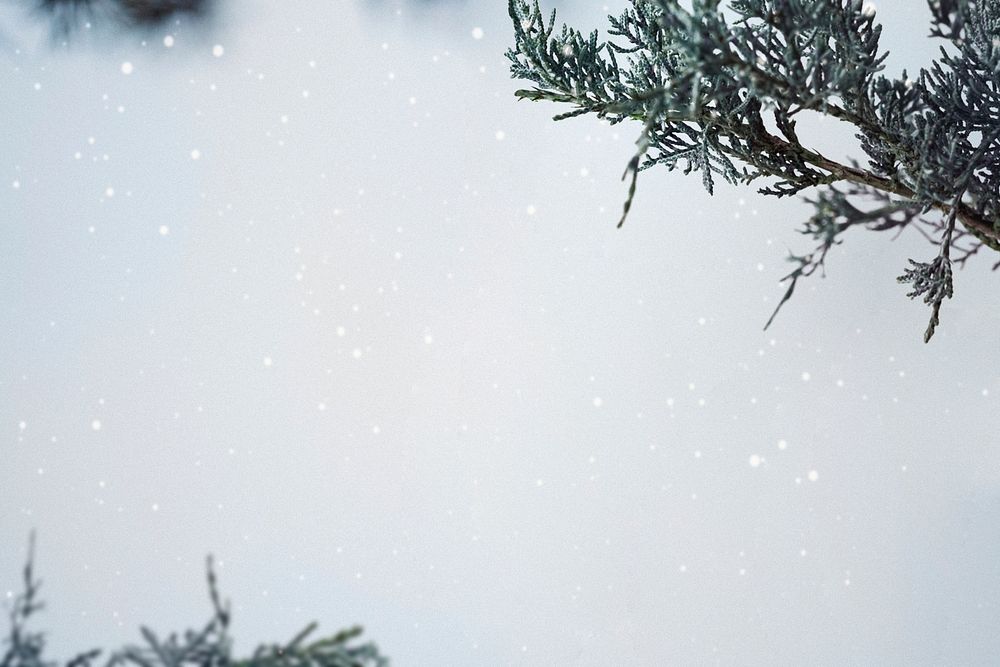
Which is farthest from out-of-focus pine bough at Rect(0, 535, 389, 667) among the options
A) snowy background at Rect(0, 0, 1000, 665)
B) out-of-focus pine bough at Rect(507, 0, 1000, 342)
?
snowy background at Rect(0, 0, 1000, 665)

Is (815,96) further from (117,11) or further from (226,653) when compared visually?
(117,11)

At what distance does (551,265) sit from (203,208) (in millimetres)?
546

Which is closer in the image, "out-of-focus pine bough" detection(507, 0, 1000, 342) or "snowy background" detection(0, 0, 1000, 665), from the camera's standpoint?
"out-of-focus pine bough" detection(507, 0, 1000, 342)

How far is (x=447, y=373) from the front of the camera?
1271 millimetres

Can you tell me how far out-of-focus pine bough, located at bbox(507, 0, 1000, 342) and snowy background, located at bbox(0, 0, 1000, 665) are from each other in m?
0.43

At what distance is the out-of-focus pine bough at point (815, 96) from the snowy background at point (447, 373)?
43cm

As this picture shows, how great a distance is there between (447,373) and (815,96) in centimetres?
71

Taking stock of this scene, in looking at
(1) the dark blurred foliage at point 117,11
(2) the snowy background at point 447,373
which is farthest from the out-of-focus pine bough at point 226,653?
(1) the dark blurred foliage at point 117,11

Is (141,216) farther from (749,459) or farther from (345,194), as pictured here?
(749,459)

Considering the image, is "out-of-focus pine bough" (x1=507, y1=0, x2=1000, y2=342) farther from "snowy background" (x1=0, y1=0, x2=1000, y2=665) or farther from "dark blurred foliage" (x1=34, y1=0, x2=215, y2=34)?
"dark blurred foliage" (x1=34, y1=0, x2=215, y2=34)

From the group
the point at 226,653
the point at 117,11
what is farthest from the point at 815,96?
the point at 117,11

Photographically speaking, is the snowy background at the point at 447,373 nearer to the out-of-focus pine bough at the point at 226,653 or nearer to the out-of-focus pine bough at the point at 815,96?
the out-of-focus pine bough at the point at 815,96

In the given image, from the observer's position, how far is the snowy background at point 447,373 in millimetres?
1173

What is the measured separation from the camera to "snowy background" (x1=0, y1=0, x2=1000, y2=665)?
1.17 metres
